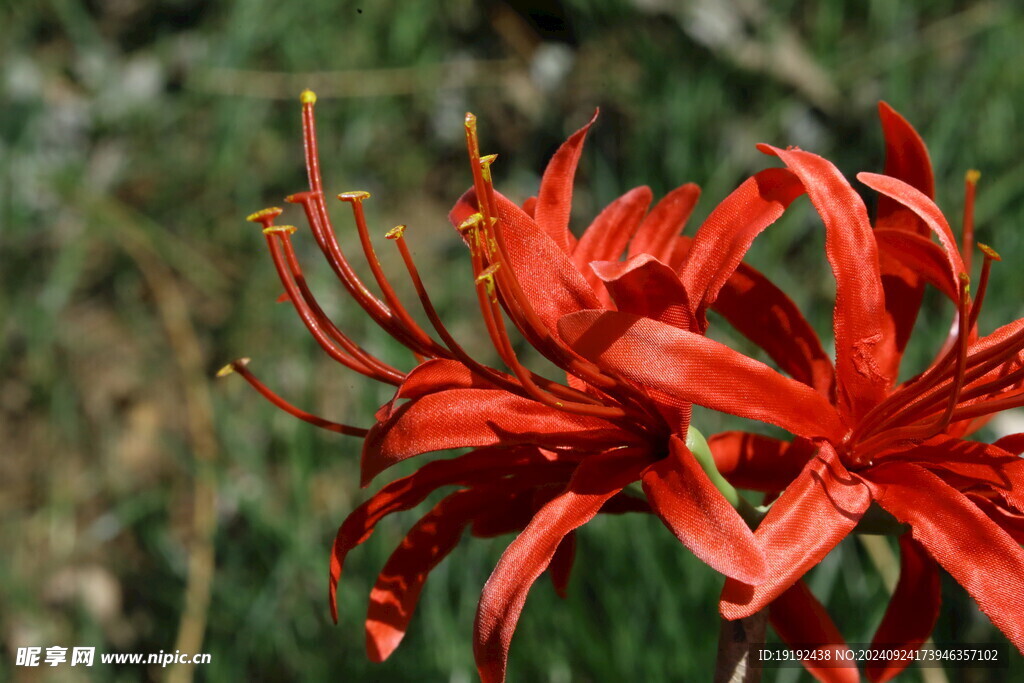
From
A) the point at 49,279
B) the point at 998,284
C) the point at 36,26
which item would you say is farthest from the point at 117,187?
the point at 998,284

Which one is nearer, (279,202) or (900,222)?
(900,222)

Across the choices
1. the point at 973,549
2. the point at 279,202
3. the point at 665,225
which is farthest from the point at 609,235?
the point at 279,202

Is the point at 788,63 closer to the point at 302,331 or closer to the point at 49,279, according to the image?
the point at 302,331

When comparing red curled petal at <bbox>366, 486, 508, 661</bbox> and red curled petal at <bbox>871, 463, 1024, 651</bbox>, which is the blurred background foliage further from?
red curled petal at <bbox>871, 463, 1024, 651</bbox>

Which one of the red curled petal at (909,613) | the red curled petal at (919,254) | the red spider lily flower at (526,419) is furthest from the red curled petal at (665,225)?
the red curled petal at (909,613)

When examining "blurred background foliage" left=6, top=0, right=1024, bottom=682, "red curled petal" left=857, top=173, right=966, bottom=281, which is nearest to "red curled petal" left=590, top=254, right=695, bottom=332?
"red curled petal" left=857, top=173, right=966, bottom=281

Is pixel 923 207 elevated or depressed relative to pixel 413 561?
elevated

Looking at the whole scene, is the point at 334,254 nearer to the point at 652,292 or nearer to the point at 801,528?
the point at 652,292
